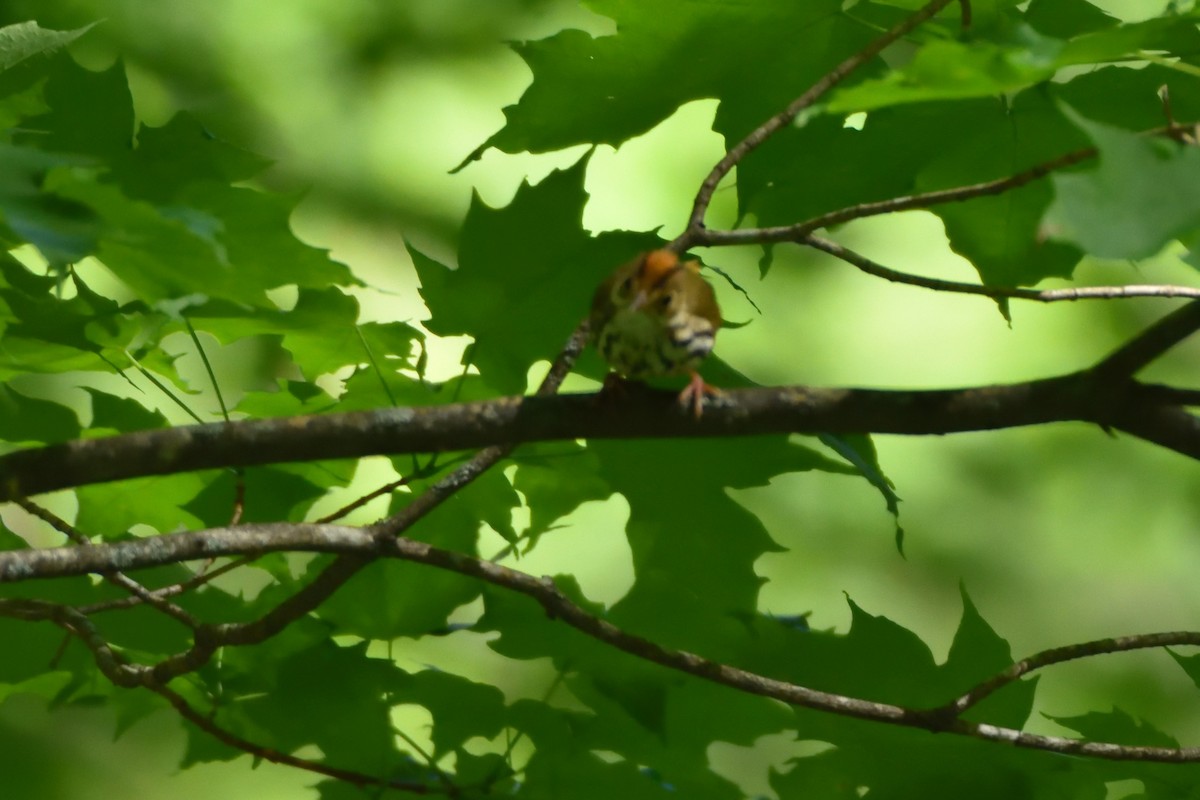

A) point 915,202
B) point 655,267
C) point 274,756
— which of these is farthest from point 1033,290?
point 274,756

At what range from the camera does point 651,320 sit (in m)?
0.64

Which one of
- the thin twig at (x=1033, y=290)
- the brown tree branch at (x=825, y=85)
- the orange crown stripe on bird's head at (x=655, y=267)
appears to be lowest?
the orange crown stripe on bird's head at (x=655, y=267)

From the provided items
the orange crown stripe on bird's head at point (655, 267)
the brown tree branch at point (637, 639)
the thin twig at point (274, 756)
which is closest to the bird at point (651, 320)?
the orange crown stripe on bird's head at point (655, 267)

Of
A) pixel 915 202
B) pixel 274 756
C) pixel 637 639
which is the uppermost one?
pixel 915 202

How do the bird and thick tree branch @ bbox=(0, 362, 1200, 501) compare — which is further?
the bird

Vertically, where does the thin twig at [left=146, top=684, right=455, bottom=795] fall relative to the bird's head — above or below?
below

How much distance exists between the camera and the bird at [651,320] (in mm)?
636

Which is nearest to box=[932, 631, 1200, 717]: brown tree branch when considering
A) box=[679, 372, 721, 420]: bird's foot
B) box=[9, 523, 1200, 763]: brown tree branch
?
box=[9, 523, 1200, 763]: brown tree branch

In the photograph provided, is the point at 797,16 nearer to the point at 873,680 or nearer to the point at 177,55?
the point at 873,680

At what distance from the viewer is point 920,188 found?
0.77 meters

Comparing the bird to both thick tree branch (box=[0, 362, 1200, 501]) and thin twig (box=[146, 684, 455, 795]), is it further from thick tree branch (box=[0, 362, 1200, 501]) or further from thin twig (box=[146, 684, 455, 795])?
thin twig (box=[146, 684, 455, 795])

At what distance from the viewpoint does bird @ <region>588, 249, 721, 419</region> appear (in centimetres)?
64

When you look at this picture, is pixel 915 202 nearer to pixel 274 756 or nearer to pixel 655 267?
pixel 655 267

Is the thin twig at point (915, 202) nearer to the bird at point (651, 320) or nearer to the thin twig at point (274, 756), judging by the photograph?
the bird at point (651, 320)
